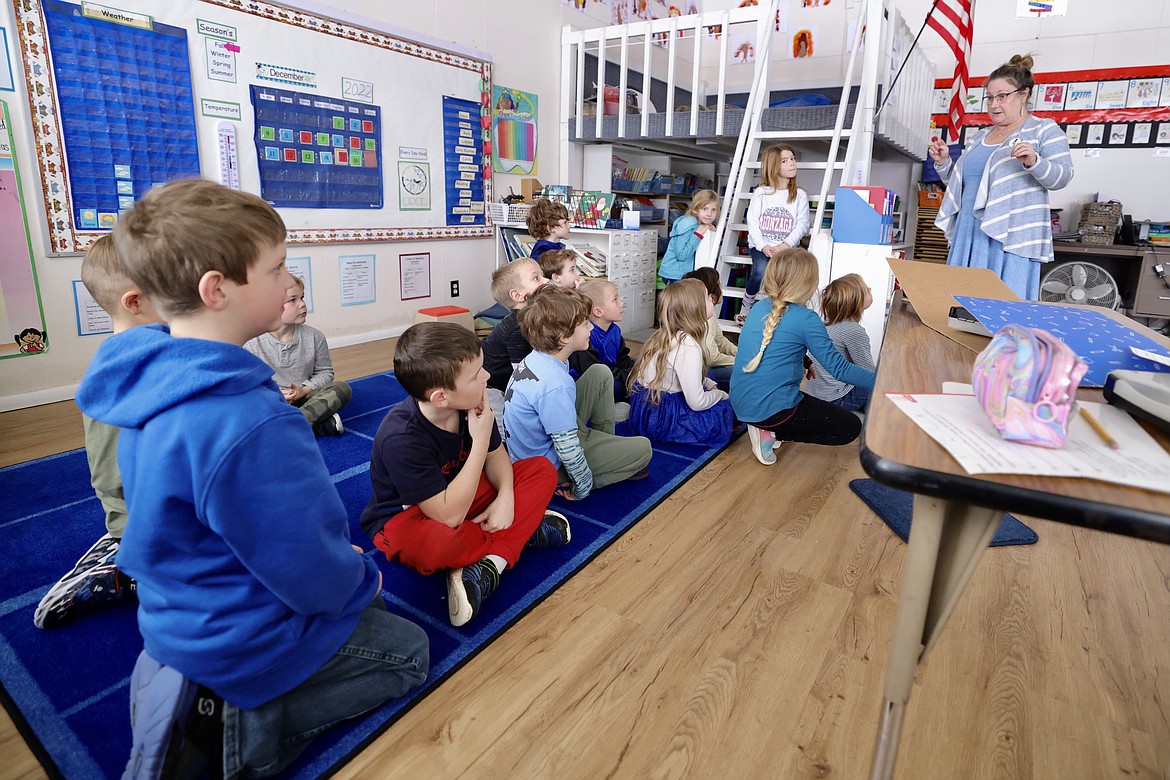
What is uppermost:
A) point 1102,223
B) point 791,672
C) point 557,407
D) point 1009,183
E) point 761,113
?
point 761,113

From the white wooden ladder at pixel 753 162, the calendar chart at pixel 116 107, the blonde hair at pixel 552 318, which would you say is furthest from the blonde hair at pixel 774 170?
Result: the calendar chart at pixel 116 107

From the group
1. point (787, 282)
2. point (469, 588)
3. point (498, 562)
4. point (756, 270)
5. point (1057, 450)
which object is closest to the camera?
point (1057, 450)

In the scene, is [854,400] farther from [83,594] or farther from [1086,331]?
[83,594]

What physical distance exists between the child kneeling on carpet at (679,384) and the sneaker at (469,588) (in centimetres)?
117

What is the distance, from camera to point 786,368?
2363 millimetres

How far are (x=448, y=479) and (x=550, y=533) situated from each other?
354mm

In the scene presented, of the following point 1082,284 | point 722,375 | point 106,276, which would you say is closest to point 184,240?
point 106,276

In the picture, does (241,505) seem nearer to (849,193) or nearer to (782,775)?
(782,775)

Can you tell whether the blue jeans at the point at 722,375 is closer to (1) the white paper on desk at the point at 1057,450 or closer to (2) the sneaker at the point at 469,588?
(2) the sneaker at the point at 469,588

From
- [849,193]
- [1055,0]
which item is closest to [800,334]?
[849,193]

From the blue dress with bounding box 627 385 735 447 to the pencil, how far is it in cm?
181

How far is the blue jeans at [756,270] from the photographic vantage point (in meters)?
3.88

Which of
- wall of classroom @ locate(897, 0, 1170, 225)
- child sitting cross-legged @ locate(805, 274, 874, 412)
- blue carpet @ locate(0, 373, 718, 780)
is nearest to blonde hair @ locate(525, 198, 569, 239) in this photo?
child sitting cross-legged @ locate(805, 274, 874, 412)

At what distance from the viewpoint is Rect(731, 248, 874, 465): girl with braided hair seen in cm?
229
